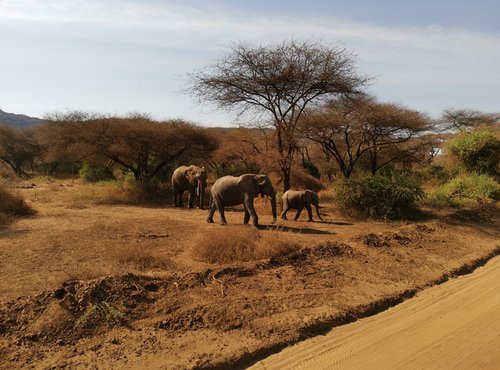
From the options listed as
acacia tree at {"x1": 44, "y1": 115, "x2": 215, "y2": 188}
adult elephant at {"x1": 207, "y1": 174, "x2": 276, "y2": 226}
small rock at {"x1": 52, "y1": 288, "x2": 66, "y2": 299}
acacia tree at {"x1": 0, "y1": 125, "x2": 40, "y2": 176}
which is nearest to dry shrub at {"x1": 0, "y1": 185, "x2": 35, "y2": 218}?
acacia tree at {"x1": 44, "y1": 115, "x2": 215, "y2": 188}

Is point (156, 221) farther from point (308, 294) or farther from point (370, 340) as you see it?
point (370, 340)

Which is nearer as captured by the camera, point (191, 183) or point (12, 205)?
point (12, 205)

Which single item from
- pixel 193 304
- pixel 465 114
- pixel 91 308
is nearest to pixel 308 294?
pixel 193 304

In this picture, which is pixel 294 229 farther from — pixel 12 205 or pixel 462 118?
pixel 462 118

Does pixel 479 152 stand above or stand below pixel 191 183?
above

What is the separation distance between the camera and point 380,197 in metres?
12.3

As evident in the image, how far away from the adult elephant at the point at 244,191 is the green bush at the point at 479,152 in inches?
509

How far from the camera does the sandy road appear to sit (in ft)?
14.6

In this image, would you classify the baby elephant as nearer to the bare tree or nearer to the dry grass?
the dry grass

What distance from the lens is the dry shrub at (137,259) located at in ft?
22.2

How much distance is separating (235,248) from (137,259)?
1648mm

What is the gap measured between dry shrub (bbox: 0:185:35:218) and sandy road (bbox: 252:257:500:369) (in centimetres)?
978

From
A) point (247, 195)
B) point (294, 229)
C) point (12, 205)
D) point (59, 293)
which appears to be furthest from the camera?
point (12, 205)

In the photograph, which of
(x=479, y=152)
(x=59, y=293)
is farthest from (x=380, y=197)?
(x=479, y=152)
